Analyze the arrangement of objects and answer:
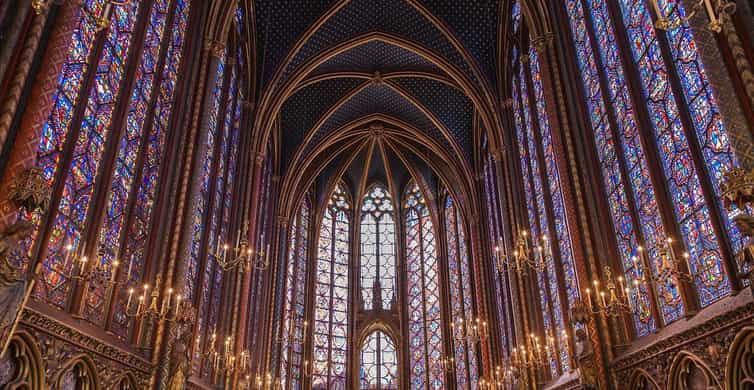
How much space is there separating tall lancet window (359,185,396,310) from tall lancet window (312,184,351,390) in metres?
1.06

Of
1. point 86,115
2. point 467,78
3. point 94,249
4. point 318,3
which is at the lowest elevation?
point 94,249

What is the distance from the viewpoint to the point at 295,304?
27891mm

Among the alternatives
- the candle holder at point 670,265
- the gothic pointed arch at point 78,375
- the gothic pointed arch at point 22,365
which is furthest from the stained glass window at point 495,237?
the gothic pointed arch at point 22,365

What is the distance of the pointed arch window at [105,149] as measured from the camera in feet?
28.7

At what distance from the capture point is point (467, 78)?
22.4 metres

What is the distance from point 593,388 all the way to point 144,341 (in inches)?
364

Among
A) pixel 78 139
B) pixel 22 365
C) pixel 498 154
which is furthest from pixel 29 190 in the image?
pixel 498 154

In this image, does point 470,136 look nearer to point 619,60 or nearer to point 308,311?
point 308,311

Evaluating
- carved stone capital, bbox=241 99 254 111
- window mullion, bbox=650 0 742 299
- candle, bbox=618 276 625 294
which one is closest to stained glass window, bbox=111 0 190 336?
carved stone capital, bbox=241 99 254 111

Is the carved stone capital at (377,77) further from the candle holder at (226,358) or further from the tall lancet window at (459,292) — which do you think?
the candle holder at (226,358)

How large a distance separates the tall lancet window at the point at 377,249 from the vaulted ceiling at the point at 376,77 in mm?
4290

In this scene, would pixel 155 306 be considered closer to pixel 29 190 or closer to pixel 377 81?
pixel 29 190

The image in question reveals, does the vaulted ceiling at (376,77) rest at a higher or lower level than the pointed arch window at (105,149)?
higher

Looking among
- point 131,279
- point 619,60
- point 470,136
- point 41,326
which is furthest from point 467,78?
point 41,326
